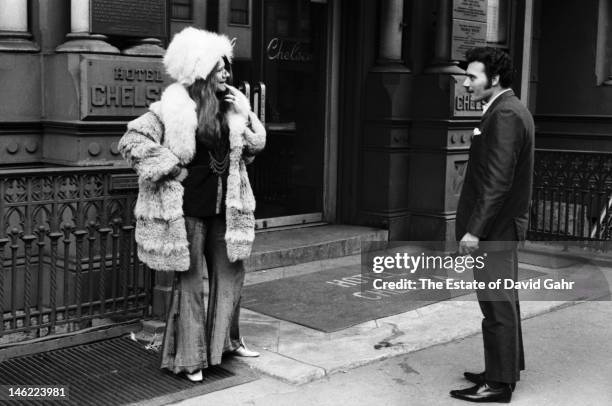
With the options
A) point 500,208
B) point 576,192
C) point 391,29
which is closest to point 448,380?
point 500,208

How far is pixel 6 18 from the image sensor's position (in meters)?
6.76

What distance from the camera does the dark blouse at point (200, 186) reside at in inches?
208

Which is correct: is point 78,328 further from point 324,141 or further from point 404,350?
point 324,141

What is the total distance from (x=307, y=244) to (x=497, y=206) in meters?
4.11

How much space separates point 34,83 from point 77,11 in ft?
2.35

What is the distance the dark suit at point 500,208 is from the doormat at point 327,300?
5.60ft

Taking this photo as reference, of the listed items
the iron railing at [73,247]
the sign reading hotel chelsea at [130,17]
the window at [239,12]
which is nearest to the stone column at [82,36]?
the sign reading hotel chelsea at [130,17]

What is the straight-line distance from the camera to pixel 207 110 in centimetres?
525

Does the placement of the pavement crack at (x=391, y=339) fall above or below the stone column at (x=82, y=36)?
below

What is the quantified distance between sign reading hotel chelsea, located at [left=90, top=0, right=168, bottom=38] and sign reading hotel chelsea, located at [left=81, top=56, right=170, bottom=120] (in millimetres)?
232

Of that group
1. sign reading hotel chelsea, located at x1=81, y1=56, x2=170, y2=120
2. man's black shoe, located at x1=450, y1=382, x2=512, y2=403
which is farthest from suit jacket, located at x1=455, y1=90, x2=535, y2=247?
sign reading hotel chelsea, located at x1=81, y1=56, x2=170, y2=120

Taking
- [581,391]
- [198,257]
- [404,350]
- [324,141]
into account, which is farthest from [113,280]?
[324,141]

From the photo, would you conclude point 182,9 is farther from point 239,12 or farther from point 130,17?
point 130,17

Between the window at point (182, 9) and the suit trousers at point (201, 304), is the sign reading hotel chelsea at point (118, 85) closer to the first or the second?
the window at point (182, 9)
